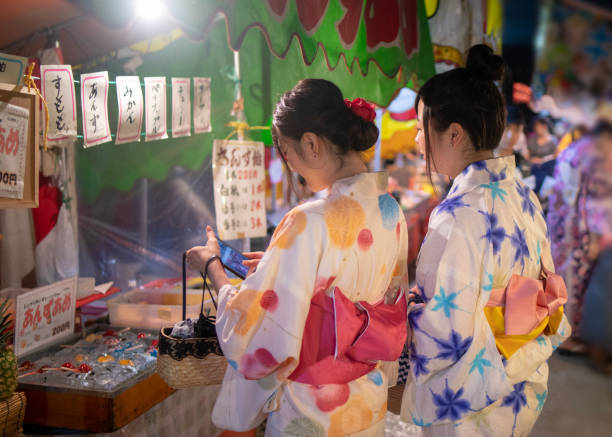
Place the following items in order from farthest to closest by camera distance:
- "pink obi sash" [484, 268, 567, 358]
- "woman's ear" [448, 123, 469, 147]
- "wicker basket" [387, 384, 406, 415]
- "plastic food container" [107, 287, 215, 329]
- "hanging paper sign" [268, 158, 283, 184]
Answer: "hanging paper sign" [268, 158, 283, 184], "plastic food container" [107, 287, 215, 329], "wicker basket" [387, 384, 406, 415], "woman's ear" [448, 123, 469, 147], "pink obi sash" [484, 268, 567, 358]

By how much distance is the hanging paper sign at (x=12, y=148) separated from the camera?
1.93m

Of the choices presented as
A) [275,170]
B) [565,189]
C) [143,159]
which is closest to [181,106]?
[143,159]

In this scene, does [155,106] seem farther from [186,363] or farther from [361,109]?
A: [186,363]

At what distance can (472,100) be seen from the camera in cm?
205

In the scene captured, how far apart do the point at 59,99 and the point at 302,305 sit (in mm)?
1514

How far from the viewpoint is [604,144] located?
1.44 meters

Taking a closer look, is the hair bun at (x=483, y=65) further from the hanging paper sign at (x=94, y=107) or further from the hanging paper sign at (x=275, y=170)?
the hanging paper sign at (x=275, y=170)

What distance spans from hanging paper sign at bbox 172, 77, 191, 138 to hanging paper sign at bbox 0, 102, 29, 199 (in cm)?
110

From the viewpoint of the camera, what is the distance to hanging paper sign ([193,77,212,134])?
322 cm

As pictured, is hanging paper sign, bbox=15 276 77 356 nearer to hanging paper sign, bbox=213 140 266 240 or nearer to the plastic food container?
the plastic food container

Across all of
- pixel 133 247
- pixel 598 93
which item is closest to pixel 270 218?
pixel 133 247

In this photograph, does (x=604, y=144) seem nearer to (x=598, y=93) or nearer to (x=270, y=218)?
(x=598, y=93)

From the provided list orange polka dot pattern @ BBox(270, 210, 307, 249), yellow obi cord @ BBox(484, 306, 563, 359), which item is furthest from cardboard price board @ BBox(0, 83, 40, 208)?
yellow obi cord @ BBox(484, 306, 563, 359)

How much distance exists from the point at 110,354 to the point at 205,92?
178cm
